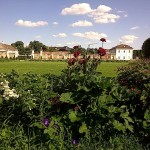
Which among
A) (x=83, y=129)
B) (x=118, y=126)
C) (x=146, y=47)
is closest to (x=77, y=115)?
(x=83, y=129)

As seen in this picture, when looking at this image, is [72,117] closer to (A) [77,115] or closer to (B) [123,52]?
(A) [77,115]

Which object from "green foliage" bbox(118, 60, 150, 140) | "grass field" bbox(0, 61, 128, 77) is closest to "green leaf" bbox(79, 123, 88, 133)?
"green foliage" bbox(118, 60, 150, 140)

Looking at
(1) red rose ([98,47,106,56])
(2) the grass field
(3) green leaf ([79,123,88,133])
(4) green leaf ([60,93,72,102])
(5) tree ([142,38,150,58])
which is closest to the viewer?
(3) green leaf ([79,123,88,133])

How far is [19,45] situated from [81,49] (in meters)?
140

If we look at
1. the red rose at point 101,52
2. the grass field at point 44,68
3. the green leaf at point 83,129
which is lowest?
the grass field at point 44,68

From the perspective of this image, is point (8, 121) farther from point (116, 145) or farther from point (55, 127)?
point (116, 145)

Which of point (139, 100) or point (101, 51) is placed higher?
point (101, 51)

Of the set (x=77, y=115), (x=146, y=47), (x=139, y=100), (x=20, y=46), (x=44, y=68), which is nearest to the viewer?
(x=77, y=115)

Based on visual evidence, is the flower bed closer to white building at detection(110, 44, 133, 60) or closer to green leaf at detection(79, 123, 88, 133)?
green leaf at detection(79, 123, 88, 133)

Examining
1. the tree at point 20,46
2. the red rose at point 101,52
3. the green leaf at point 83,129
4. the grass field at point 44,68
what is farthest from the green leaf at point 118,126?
the tree at point 20,46

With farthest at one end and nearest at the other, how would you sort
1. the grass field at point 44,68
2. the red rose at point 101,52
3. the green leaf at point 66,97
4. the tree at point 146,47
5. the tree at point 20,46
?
1. the tree at point 20,46
2. the grass field at point 44,68
3. the tree at point 146,47
4. the red rose at point 101,52
5. the green leaf at point 66,97

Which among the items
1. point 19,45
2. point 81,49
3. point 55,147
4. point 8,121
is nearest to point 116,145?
point 55,147

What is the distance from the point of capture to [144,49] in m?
27.6

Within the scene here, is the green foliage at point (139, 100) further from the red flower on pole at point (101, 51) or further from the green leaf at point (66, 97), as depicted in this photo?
the green leaf at point (66, 97)
